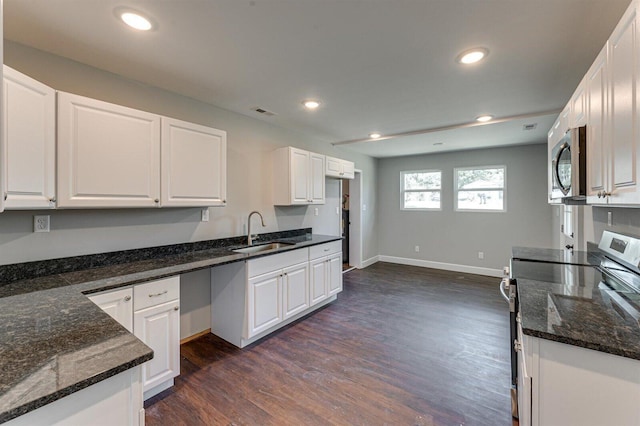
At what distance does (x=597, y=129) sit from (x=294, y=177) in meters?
2.71

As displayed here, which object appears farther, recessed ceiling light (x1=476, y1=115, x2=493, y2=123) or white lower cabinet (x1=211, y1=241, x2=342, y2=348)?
recessed ceiling light (x1=476, y1=115, x2=493, y2=123)

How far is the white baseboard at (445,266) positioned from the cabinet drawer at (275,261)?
3446 mm

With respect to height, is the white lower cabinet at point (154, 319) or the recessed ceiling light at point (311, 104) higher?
the recessed ceiling light at point (311, 104)

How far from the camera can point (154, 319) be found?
1.94 metres

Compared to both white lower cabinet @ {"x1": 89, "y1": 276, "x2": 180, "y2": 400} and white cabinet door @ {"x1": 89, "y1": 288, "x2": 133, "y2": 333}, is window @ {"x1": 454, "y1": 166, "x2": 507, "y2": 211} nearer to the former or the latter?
white lower cabinet @ {"x1": 89, "y1": 276, "x2": 180, "y2": 400}

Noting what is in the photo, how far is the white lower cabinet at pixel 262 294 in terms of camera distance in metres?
2.63

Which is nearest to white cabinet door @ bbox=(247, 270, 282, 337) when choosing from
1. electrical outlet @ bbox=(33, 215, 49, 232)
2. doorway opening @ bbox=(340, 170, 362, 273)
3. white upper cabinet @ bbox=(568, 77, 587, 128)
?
electrical outlet @ bbox=(33, 215, 49, 232)

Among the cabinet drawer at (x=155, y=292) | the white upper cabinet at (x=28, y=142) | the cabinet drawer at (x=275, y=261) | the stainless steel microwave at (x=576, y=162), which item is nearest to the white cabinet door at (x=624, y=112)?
the stainless steel microwave at (x=576, y=162)

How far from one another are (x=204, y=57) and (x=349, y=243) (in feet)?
14.6

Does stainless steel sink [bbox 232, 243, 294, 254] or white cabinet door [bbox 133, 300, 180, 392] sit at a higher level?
stainless steel sink [bbox 232, 243, 294, 254]

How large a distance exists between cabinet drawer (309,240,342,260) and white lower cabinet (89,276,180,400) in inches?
63.3

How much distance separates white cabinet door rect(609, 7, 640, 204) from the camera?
1.08m

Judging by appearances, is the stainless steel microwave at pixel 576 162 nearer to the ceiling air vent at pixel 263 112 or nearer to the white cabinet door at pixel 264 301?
the white cabinet door at pixel 264 301

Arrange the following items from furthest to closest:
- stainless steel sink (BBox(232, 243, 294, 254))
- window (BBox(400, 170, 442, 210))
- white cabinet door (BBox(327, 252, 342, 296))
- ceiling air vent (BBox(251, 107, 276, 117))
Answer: window (BBox(400, 170, 442, 210)) → white cabinet door (BBox(327, 252, 342, 296)) → ceiling air vent (BBox(251, 107, 276, 117)) → stainless steel sink (BBox(232, 243, 294, 254))
